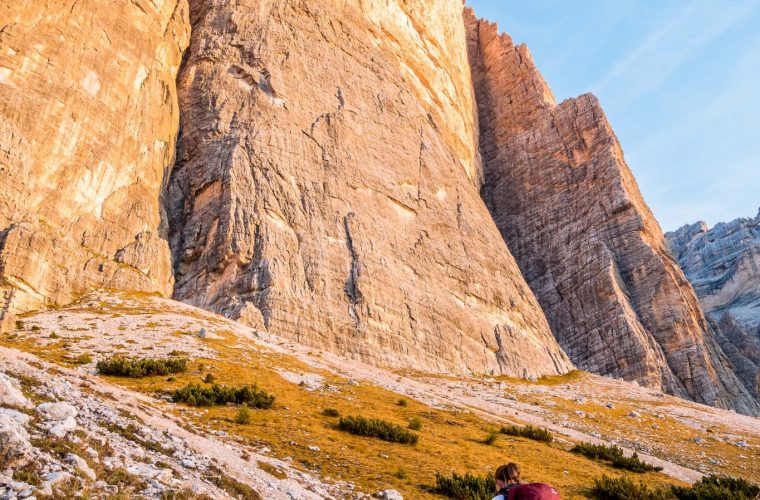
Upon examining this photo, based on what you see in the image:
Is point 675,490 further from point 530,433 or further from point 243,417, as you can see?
point 243,417

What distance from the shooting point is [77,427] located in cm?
1379

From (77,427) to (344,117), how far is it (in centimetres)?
5928

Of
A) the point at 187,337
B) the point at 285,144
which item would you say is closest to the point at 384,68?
the point at 285,144

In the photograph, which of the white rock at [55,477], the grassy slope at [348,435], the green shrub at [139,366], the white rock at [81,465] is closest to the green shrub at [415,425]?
the grassy slope at [348,435]

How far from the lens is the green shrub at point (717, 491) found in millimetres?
22922

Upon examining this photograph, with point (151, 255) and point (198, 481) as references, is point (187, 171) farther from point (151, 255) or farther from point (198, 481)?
point (198, 481)

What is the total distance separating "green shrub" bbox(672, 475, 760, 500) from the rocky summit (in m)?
29.7

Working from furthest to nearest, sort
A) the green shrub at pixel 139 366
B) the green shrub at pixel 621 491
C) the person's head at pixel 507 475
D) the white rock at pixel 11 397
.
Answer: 1. the green shrub at pixel 139 366
2. the green shrub at pixel 621 491
3. the white rock at pixel 11 397
4. the person's head at pixel 507 475

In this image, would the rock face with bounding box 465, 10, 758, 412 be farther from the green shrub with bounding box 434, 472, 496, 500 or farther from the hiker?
the hiker

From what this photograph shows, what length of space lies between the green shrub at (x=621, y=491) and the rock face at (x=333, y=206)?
1208 inches

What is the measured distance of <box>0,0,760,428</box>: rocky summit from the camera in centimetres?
4822

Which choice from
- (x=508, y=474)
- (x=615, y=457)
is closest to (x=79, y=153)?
(x=615, y=457)

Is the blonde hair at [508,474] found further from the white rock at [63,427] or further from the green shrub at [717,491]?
the green shrub at [717,491]

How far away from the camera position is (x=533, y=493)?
7277mm
